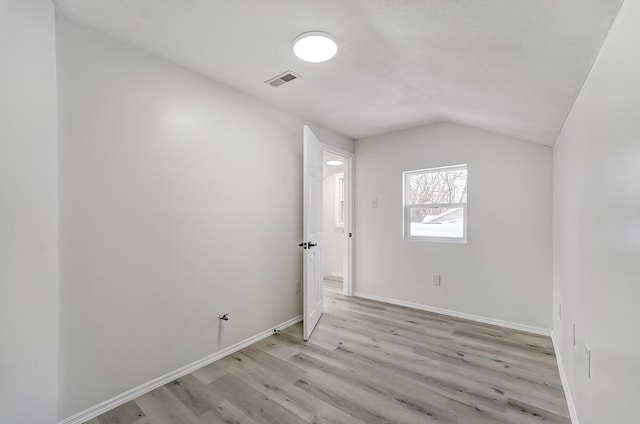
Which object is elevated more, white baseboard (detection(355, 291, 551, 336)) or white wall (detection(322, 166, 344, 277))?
white wall (detection(322, 166, 344, 277))

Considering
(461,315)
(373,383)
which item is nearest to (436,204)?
→ (461,315)

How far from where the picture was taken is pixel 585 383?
143 cm

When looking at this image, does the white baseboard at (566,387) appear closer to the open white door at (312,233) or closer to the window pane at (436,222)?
the window pane at (436,222)

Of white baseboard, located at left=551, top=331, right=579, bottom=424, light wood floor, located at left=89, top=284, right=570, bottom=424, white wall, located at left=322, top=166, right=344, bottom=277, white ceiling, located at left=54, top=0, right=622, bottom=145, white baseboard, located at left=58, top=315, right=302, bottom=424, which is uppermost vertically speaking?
white ceiling, located at left=54, top=0, right=622, bottom=145

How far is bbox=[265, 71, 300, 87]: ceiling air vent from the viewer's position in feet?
7.47

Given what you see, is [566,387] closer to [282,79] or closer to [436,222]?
[436,222]

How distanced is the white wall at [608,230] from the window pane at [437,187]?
5.37ft

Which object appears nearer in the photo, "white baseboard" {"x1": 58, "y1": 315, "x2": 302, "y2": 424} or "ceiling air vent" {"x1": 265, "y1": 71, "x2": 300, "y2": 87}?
"white baseboard" {"x1": 58, "y1": 315, "x2": 302, "y2": 424}

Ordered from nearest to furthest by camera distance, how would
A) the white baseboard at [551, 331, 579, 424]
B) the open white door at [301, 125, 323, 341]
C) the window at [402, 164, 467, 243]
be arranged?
the white baseboard at [551, 331, 579, 424] < the open white door at [301, 125, 323, 341] < the window at [402, 164, 467, 243]

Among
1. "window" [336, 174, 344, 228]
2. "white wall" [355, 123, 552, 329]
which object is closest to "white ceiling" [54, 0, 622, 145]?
"white wall" [355, 123, 552, 329]

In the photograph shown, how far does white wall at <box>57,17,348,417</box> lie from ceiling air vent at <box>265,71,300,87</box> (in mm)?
403

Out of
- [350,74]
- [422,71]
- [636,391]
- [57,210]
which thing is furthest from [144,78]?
[636,391]

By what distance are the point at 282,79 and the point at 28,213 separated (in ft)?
6.08

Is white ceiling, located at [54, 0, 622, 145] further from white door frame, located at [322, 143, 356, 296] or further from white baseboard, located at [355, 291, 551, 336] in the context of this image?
white baseboard, located at [355, 291, 551, 336]
